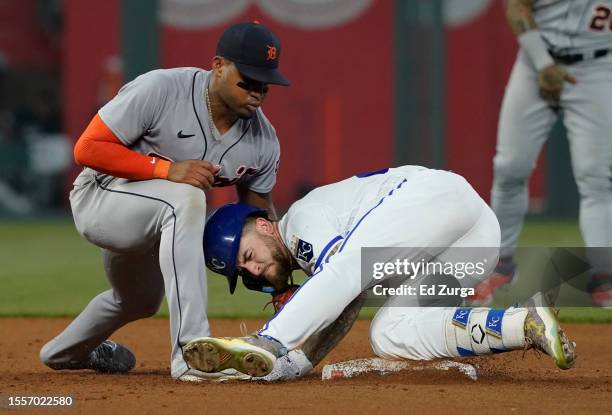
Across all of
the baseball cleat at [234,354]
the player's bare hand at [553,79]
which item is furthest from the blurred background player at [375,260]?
the player's bare hand at [553,79]

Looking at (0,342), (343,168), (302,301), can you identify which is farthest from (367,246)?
(343,168)

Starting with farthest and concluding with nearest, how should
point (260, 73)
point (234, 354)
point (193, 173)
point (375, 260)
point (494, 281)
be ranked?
point (494, 281) → point (260, 73) → point (193, 173) → point (375, 260) → point (234, 354)

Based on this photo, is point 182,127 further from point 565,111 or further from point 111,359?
point 565,111

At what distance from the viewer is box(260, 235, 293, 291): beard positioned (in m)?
4.14

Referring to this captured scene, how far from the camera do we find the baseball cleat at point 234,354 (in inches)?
145

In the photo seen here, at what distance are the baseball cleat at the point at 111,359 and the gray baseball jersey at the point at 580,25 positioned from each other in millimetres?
2947

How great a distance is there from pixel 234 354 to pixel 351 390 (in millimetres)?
399

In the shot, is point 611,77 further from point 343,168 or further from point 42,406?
point 343,168

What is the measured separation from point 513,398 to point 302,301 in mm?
718

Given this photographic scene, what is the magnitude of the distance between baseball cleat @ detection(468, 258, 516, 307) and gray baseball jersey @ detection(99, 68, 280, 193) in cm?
184

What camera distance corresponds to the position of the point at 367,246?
391cm

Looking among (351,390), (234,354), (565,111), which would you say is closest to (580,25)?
(565,111)

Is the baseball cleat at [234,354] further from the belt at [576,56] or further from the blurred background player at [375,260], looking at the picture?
the belt at [576,56]

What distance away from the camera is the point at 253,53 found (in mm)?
4359
